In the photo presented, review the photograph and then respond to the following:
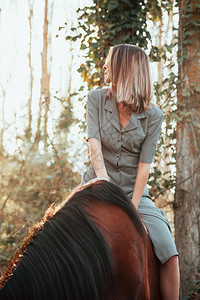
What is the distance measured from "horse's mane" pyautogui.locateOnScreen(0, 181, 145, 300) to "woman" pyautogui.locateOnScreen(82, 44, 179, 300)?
664mm

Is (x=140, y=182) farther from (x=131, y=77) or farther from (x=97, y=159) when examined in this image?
(x=131, y=77)

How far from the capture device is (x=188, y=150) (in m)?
5.19

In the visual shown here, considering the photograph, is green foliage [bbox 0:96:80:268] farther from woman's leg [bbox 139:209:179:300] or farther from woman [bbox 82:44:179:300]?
woman's leg [bbox 139:209:179:300]

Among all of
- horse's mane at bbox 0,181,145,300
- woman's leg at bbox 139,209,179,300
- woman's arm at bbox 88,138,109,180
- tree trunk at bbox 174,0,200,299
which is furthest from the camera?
tree trunk at bbox 174,0,200,299

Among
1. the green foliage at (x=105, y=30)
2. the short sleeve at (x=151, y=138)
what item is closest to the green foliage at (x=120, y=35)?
the green foliage at (x=105, y=30)

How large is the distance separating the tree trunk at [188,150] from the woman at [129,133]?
275cm

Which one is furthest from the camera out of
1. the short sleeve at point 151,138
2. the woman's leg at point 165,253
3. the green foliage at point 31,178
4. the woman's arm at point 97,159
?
the green foliage at point 31,178

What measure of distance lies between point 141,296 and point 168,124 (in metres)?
3.72

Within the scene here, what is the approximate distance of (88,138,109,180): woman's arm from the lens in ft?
7.54

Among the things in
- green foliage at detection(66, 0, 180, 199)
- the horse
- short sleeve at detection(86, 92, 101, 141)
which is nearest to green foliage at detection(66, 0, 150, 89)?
green foliage at detection(66, 0, 180, 199)

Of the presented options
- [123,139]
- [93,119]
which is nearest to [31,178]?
[93,119]

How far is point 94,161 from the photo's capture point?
2.31 meters

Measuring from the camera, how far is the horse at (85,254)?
141 centimetres

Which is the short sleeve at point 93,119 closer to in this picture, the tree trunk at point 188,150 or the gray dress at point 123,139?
the gray dress at point 123,139
